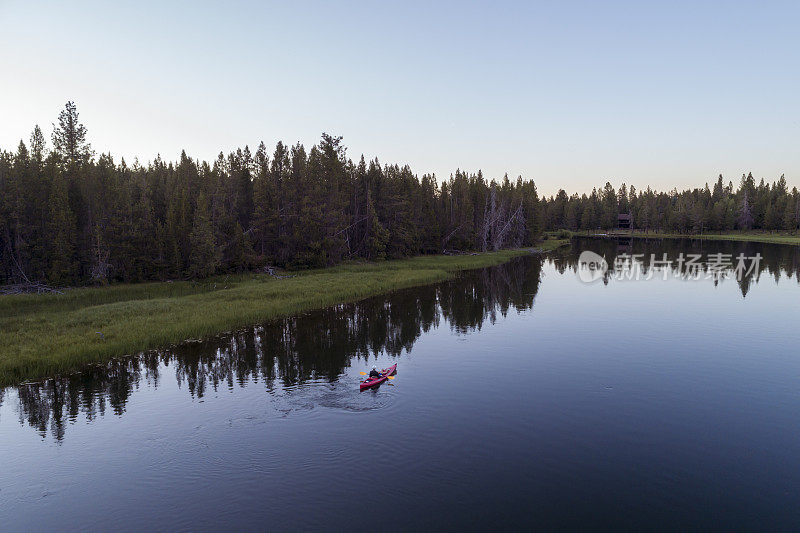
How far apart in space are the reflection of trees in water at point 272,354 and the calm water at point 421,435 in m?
0.19

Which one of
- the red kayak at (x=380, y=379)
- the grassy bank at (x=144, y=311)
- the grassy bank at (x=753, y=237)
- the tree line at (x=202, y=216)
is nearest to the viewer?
the red kayak at (x=380, y=379)

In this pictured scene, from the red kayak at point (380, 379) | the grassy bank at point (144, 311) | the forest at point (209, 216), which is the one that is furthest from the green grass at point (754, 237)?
the red kayak at point (380, 379)

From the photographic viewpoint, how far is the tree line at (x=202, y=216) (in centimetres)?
5234

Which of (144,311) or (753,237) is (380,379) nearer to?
(144,311)

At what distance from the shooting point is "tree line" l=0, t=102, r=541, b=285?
52344 mm

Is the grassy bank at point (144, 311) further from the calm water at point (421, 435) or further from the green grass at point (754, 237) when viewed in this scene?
the green grass at point (754, 237)

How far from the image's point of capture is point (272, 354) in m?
30.7

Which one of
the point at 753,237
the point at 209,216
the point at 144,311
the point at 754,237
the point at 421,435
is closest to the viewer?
the point at 421,435

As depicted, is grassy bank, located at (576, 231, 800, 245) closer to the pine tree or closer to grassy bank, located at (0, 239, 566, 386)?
grassy bank, located at (0, 239, 566, 386)

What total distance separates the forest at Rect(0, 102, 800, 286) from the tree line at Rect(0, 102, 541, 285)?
18cm

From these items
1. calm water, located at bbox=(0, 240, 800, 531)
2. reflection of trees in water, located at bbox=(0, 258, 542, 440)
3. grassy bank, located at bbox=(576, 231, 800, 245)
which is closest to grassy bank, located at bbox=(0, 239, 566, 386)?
reflection of trees in water, located at bbox=(0, 258, 542, 440)

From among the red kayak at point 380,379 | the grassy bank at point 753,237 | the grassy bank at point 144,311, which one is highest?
the grassy bank at point 753,237

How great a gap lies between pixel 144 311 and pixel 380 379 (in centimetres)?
2411

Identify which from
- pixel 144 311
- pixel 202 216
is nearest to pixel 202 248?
pixel 202 216
